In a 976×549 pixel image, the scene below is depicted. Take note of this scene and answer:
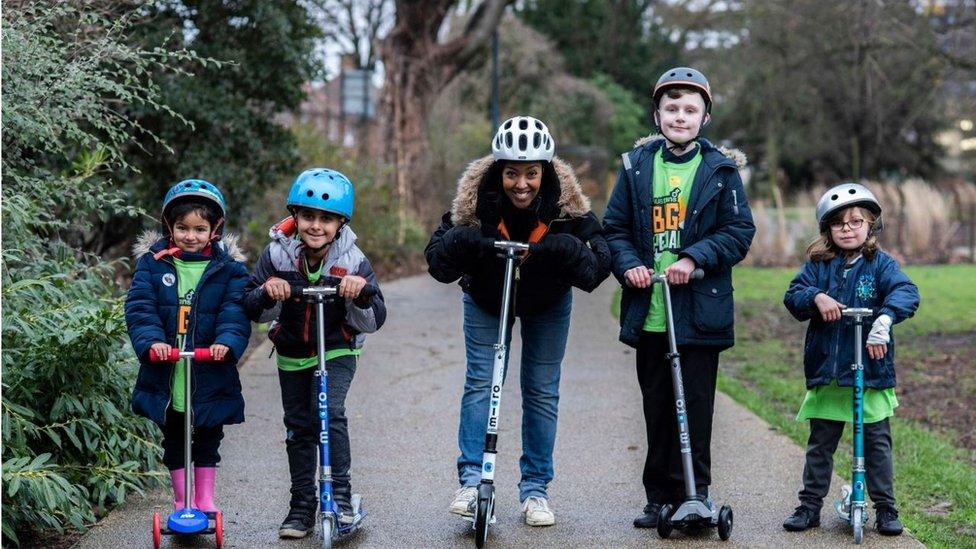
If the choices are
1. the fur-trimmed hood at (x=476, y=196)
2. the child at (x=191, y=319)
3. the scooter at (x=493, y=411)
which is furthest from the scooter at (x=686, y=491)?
the child at (x=191, y=319)

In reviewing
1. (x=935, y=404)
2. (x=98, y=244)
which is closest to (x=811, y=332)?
(x=935, y=404)

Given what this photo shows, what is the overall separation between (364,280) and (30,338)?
4.81 feet

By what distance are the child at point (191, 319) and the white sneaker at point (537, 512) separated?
50.5 inches

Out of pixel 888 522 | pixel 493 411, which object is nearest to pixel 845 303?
pixel 888 522

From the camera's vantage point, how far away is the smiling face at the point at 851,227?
517 cm

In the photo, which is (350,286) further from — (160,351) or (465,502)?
(465,502)

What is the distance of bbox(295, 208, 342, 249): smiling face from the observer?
4.83 m

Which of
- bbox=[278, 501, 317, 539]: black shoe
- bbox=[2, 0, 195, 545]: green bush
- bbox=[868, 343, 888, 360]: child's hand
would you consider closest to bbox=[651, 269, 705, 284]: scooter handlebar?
bbox=[868, 343, 888, 360]: child's hand

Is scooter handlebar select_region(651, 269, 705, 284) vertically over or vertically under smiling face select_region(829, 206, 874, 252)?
under

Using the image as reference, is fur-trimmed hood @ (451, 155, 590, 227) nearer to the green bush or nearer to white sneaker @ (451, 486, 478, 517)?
white sneaker @ (451, 486, 478, 517)

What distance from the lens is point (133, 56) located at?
572 centimetres

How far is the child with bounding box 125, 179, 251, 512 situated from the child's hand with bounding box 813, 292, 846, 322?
7.81ft

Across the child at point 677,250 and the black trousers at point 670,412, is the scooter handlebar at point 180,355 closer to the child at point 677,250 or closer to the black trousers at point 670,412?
the child at point 677,250

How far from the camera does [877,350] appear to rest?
5.02m
